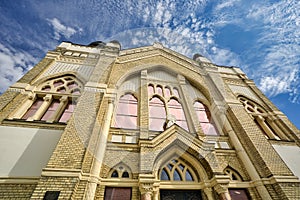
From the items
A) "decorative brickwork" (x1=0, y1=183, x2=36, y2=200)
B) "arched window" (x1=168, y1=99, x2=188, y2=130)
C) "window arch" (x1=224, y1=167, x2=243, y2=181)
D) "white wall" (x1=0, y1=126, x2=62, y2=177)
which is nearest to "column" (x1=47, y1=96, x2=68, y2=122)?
"white wall" (x1=0, y1=126, x2=62, y2=177)

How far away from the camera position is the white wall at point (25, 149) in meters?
4.37

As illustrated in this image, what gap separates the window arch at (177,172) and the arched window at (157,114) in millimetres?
1580

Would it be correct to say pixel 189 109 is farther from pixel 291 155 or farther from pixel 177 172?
pixel 291 155

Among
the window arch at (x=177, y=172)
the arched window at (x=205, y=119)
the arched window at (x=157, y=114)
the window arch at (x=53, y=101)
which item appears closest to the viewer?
the window arch at (x=177, y=172)

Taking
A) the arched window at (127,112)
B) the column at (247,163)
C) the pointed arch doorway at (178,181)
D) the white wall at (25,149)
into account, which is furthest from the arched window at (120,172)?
the column at (247,163)

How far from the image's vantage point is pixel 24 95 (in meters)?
6.50

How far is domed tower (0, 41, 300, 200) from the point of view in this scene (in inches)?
173

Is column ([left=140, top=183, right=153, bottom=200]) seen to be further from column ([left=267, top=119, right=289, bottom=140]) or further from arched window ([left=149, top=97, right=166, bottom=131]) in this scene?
column ([left=267, top=119, right=289, bottom=140])

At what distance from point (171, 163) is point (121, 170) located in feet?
5.74

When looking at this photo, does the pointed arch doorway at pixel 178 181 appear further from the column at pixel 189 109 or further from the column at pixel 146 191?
the column at pixel 189 109

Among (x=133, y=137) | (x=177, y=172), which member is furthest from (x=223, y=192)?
(x=133, y=137)

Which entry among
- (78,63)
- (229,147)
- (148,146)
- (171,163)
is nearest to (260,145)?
(229,147)

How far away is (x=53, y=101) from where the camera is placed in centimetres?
712

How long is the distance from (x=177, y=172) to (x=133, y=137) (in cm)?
199
